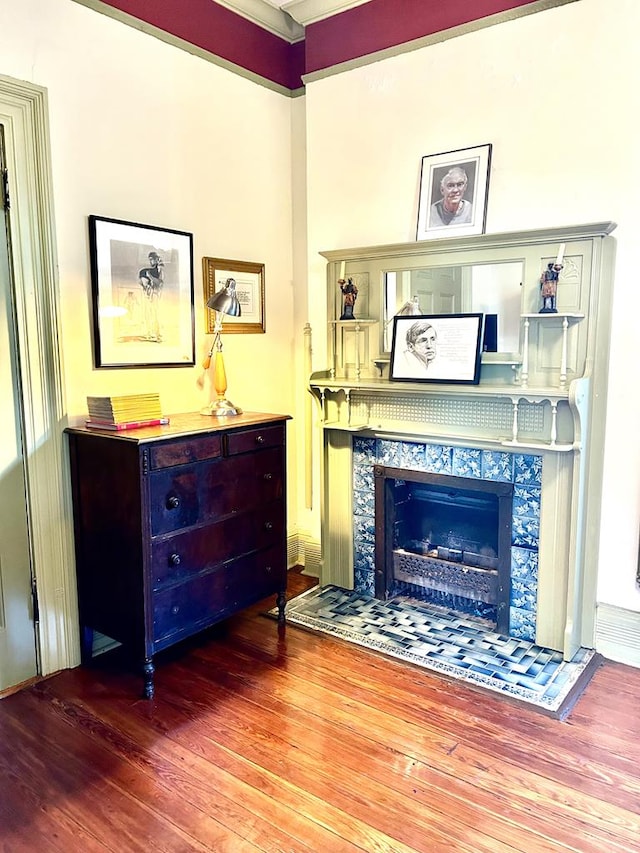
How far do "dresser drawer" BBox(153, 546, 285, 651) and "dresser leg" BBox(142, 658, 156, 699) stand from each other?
64 mm

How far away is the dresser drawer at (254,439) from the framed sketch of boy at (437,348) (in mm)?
662

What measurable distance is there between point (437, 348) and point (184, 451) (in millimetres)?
1305

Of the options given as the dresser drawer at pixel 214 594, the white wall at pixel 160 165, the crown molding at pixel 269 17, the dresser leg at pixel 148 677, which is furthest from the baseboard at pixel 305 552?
the crown molding at pixel 269 17

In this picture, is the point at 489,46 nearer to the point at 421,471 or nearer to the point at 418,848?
the point at 421,471

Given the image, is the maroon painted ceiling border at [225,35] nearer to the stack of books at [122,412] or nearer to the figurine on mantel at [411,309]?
the figurine on mantel at [411,309]

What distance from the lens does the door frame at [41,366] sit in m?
2.40

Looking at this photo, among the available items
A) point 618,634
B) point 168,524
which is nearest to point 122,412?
point 168,524

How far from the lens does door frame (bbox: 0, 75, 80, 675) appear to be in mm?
2402

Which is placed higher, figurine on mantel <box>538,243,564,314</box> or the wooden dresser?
figurine on mantel <box>538,243,564,314</box>

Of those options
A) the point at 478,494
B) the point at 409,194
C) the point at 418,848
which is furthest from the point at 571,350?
the point at 418,848

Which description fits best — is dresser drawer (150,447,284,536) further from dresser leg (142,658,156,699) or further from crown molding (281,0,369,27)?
crown molding (281,0,369,27)

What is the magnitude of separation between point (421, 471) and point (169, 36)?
2398 millimetres

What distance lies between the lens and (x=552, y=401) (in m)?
2.61

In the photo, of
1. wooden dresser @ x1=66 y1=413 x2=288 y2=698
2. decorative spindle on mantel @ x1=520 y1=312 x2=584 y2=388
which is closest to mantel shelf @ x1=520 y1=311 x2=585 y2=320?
decorative spindle on mantel @ x1=520 y1=312 x2=584 y2=388
